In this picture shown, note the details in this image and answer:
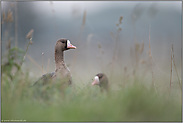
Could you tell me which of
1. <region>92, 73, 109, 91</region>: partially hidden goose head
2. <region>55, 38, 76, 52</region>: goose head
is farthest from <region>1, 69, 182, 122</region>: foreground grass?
<region>55, 38, 76, 52</region>: goose head

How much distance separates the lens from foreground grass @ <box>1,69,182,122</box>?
8.93 ft

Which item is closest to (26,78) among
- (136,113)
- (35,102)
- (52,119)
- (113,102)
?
(35,102)

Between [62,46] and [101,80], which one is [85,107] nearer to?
[101,80]

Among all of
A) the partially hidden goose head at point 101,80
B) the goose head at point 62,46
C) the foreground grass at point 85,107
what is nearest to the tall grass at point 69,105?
the foreground grass at point 85,107

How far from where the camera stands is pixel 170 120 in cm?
281

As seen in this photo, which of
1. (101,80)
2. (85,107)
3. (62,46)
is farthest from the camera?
(62,46)

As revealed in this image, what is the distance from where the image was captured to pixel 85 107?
287 cm

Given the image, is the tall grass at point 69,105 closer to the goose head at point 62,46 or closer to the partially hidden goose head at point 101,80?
the partially hidden goose head at point 101,80

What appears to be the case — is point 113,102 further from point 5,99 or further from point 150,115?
point 5,99

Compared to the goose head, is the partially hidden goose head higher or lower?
lower

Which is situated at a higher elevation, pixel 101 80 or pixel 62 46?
pixel 62 46

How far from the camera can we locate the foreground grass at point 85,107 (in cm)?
272

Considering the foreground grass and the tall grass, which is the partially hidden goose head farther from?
the foreground grass

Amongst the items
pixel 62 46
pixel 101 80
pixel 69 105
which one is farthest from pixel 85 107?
pixel 62 46
